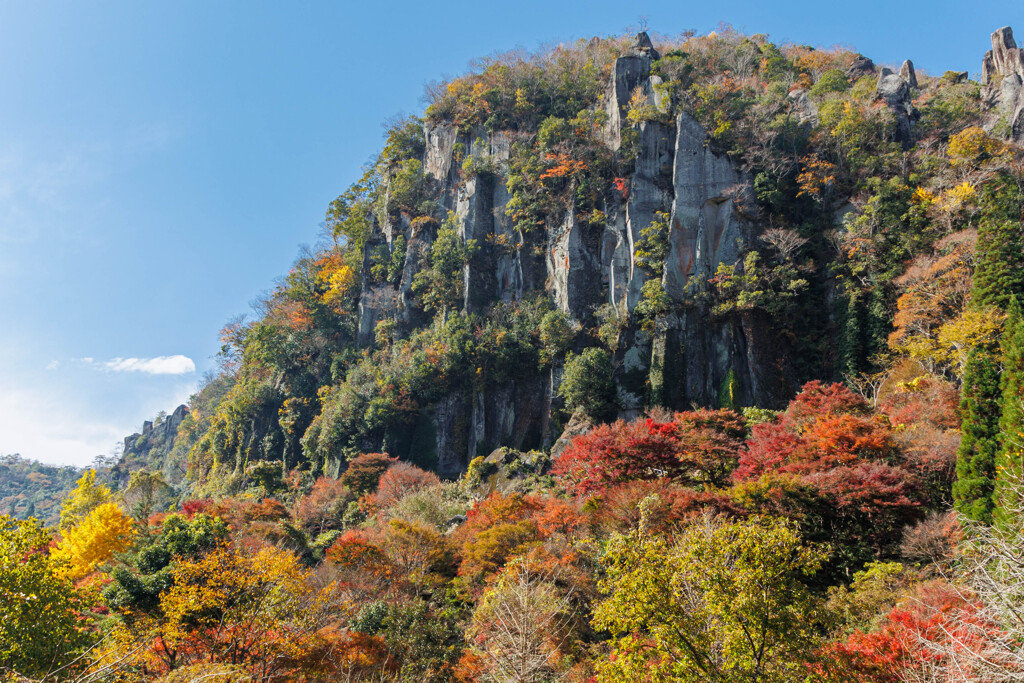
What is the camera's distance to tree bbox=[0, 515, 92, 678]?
10.2 meters

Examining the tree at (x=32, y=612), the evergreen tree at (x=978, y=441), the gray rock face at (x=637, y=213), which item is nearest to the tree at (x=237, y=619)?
the tree at (x=32, y=612)

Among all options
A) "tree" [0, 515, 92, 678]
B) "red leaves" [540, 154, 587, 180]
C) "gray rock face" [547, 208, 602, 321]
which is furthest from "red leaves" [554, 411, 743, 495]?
"red leaves" [540, 154, 587, 180]

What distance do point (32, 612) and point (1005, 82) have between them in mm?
44521

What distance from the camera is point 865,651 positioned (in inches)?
336

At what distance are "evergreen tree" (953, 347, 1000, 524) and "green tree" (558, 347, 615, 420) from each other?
14881 mm

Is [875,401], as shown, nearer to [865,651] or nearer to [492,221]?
[865,651]

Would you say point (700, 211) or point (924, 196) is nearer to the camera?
point (924, 196)

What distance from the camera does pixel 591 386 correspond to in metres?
27.5

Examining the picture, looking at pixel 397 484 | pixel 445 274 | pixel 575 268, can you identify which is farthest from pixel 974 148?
pixel 397 484

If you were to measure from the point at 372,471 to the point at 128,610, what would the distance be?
15.7 meters

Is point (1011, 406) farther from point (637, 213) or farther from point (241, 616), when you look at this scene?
point (637, 213)

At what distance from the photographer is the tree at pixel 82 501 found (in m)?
29.1

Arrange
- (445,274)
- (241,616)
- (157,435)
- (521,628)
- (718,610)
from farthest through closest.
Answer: (157,435), (445,274), (241,616), (521,628), (718,610)

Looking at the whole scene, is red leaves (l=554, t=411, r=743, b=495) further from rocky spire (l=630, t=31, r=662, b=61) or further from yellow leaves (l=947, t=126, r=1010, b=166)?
rocky spire (l=630, t=31, r=662, b=61)
